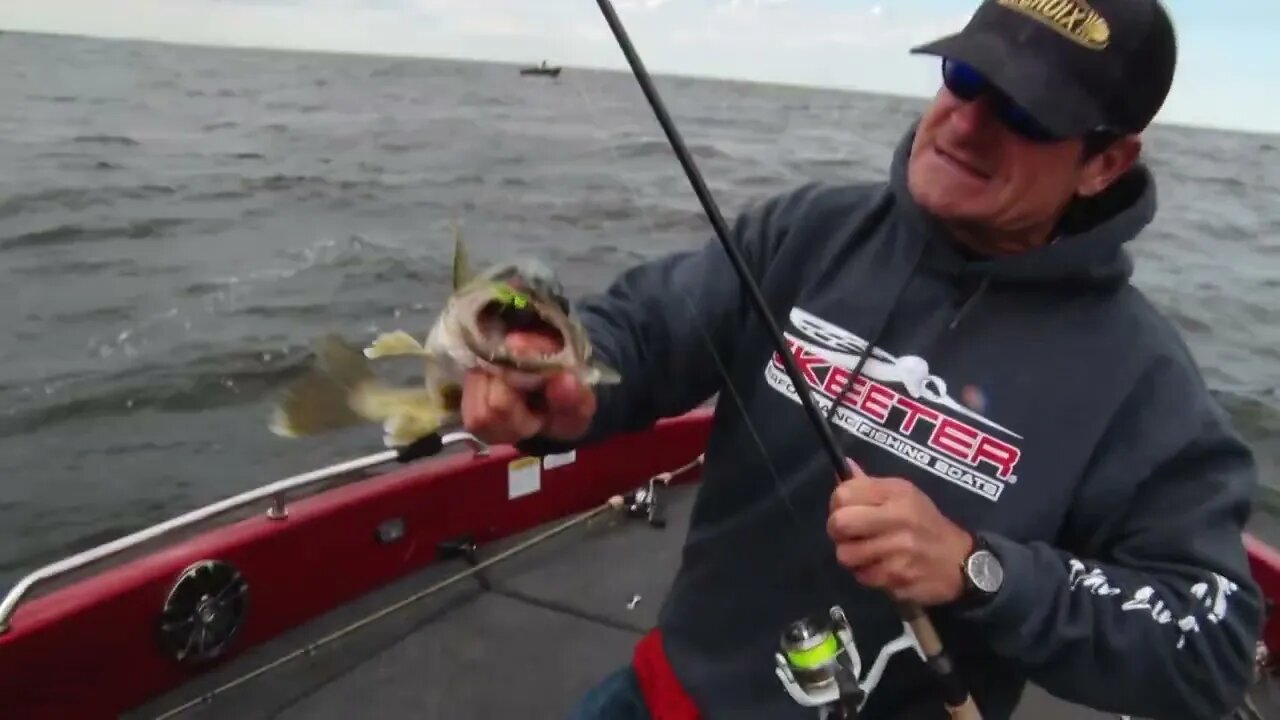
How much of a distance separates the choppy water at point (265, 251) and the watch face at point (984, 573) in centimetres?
131

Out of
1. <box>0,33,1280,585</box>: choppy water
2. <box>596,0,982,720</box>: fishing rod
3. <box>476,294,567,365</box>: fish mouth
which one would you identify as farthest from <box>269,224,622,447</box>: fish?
<box>0,33,1280,585</box>: choppy water

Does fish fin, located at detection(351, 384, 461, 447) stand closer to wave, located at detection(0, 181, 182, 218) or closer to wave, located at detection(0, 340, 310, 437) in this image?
wave, located at detection(0, 340, 310, 437)

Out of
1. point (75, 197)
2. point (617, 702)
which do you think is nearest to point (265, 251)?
point (75, 197)

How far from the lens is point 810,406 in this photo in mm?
1706

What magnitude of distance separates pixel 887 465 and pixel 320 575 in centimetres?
232

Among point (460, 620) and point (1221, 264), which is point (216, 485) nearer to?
point (460, 620)

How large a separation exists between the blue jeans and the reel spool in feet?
1.46

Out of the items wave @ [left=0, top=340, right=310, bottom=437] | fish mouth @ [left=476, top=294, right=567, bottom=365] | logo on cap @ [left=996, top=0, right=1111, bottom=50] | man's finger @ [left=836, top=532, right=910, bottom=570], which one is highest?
logo on cap @ [left=996, top=0, right=1111, bottom=50]

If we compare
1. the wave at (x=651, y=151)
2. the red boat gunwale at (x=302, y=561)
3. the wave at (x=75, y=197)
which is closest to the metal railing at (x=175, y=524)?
the red boat gunwale at (x=302, y=561)

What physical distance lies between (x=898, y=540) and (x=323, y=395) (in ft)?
3.04

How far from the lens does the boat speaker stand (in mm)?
2961

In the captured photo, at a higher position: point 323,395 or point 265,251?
point 323,395

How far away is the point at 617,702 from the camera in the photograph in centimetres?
211

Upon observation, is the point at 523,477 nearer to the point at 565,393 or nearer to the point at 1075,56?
the point at 565,393
